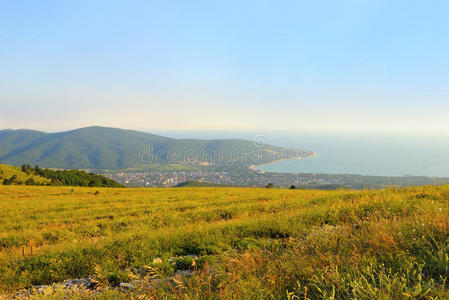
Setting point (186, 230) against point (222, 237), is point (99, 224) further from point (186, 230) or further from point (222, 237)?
point (222, 237)

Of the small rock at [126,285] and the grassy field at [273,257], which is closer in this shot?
the grassy field at [273,257]

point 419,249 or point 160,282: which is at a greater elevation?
point 419,249

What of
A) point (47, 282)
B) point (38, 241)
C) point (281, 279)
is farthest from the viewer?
point (38, 241)

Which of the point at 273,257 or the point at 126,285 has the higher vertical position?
the point at 273,257

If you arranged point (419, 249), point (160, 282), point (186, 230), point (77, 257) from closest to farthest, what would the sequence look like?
point (419, 249)
point (160, 282)
point (77, 257)
point (186, 230)

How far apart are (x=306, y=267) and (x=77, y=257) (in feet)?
24.1

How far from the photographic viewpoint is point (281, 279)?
155 inches

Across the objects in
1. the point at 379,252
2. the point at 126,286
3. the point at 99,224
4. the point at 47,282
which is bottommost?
the point at 99,224

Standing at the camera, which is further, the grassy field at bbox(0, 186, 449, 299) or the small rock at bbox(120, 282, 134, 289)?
the small rock at bbox(120, 282, 134, 289)

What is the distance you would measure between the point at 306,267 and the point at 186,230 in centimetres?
634

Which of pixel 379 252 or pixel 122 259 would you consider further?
pixel 122 259

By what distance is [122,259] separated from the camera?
267 inches

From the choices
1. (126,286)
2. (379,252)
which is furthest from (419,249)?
(126,286)

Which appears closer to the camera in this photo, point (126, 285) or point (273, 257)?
point (126, 285)
